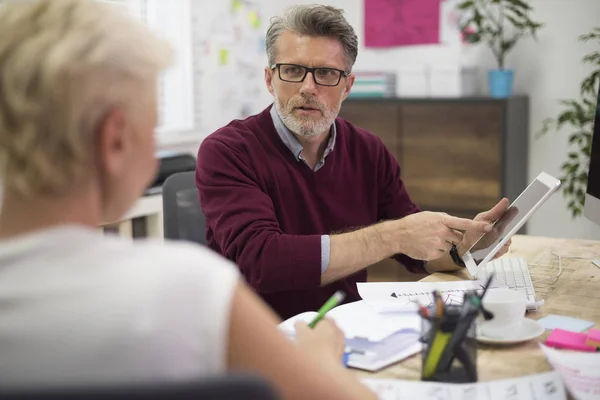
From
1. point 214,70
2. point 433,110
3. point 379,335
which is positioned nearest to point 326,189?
point 379,335

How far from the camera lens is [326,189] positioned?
2064 millimetres

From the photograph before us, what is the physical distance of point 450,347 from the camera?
115cm

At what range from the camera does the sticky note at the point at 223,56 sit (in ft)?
13.7

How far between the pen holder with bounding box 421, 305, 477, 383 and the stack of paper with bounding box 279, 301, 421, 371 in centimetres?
11

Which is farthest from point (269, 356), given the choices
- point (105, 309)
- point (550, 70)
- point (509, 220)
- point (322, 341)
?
point (550, 70)

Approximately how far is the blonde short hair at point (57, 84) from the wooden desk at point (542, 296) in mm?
670

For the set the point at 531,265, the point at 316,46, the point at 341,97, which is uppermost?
the point at 316,46

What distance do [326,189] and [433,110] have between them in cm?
187

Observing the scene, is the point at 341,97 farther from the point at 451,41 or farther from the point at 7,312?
the point at 451,41

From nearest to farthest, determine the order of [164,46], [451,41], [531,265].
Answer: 1. [164,46]
2. [531,265]
3. [451,41]

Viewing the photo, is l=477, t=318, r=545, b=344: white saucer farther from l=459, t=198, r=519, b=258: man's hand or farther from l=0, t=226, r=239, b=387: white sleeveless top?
l=0, t=226, r=239, b=387: white sleeveless top

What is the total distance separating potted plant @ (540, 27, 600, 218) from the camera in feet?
11.1

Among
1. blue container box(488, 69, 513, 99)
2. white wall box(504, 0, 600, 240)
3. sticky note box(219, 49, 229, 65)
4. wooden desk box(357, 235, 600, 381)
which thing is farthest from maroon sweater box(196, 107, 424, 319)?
sticky note box(219, 49, 229, 65)

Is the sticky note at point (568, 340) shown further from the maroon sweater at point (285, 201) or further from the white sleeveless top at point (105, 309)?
the white sleeveless top at point (105, 309)
